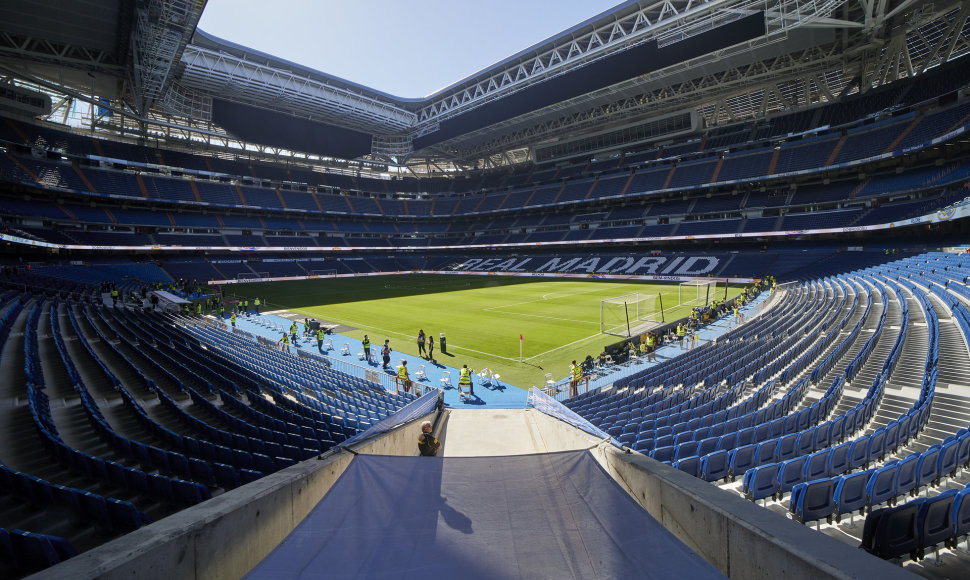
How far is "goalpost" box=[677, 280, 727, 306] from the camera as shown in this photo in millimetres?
32131

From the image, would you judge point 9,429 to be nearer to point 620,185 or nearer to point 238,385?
point 238,385

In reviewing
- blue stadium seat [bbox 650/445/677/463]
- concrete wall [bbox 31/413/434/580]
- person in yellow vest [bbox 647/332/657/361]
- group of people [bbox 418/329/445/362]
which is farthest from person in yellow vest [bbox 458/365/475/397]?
concrete wall [bbox 31/413/434/580]

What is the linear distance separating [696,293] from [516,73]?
30080 millimetres

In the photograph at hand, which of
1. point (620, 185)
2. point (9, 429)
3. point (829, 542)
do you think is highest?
point (620, 185)

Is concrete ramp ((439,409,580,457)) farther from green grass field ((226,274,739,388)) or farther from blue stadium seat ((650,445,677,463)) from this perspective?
green grass field ((226,274,739,388))

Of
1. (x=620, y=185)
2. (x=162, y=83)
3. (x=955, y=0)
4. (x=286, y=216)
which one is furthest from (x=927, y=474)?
(x=286, y=216)

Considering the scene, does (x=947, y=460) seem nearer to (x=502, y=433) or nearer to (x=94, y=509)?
(x=502, y=433)

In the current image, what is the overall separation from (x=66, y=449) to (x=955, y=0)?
50765mm

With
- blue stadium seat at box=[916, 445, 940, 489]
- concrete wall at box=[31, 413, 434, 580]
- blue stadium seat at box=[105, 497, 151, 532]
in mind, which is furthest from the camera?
blue stadium seat at box=[916, 445, 940, 489]

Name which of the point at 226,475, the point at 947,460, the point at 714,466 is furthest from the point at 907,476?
the point at 226,475

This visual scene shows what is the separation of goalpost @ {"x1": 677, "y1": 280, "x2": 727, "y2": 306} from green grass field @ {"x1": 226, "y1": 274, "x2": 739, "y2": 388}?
0.87m

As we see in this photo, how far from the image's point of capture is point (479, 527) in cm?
362

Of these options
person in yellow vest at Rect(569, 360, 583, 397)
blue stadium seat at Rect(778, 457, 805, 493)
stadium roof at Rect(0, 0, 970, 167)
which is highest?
stadium roof at Rect(0, 0, 970, 167)

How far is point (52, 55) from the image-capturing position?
108 feet
